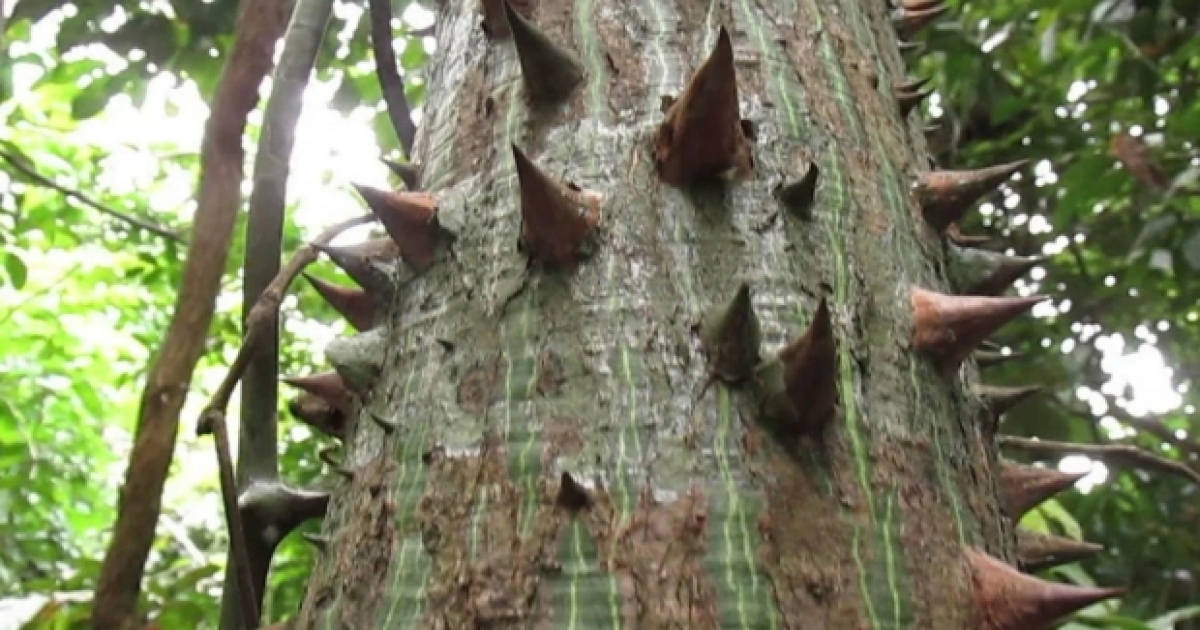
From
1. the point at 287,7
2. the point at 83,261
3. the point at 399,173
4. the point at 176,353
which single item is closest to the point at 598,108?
the point at 399,173

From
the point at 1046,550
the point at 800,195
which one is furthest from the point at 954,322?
the point at 1046,550

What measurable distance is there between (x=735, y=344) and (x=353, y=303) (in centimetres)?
37

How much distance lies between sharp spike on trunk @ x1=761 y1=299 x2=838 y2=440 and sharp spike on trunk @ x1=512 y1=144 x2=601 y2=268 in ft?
0.51

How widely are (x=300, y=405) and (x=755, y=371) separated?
477mm

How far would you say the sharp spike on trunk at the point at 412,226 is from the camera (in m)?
0.83

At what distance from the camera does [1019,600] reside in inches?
26.5

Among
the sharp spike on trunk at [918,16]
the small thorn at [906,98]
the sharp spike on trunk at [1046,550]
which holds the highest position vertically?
the sharp spike on trunk at [918,16]

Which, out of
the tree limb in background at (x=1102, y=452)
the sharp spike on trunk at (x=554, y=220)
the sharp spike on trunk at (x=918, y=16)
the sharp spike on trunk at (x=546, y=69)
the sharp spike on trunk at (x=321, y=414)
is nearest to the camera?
the sharp spike on trunk at (x=554, y=220)

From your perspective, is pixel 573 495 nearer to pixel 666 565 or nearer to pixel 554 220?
pixel 666 565

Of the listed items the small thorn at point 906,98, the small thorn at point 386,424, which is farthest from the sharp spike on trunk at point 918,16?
the small thorn at point 386,424

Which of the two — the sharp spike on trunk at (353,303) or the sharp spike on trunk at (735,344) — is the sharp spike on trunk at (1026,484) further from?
the sharp spike on trunk at (353,303)

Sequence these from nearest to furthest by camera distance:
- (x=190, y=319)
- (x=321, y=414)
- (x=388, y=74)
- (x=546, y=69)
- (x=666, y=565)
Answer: (x=666, y=565) < (x=546, y=69) < (x=321, y=414) < (x=190, y=319) < (x=388, y=74)

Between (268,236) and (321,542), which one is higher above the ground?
(268,236)

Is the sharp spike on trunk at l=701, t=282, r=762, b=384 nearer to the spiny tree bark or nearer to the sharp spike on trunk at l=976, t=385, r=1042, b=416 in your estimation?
the spiny tree bark
